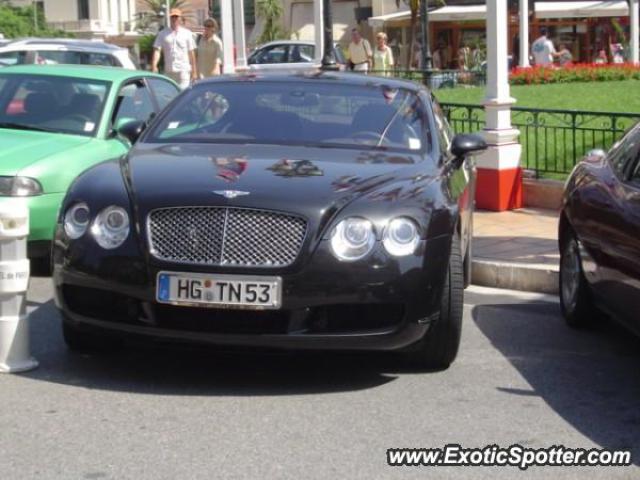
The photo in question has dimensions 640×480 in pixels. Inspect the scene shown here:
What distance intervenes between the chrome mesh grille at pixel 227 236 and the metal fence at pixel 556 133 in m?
6.01

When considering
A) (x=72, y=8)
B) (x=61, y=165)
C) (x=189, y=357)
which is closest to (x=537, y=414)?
(x=189, y=357)

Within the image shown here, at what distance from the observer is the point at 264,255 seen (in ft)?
18.8

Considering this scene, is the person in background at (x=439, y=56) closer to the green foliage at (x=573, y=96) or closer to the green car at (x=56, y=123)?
the green foliage at (x=573, y=96)

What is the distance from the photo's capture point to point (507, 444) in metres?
5.20

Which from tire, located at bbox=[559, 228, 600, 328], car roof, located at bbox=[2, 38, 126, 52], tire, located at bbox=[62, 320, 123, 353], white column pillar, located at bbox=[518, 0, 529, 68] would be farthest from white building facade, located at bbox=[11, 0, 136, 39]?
tire, located at bbox=[62, 320, 123, 353]

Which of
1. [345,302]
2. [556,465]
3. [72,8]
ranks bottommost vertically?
[556,465]

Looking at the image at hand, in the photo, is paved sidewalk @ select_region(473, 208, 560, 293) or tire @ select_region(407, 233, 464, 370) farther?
paved sidewalk @ select_region(473, 208, 560, 293)

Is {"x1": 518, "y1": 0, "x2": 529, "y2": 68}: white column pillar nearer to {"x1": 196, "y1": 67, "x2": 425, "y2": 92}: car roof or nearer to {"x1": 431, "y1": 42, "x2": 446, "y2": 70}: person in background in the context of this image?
{"x1": 431, "y1": 42, "x2": 446, "y2": 70}: person in background

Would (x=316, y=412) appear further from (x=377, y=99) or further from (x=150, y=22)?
(x=150, y=22)

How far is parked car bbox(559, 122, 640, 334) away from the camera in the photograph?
6.25 m

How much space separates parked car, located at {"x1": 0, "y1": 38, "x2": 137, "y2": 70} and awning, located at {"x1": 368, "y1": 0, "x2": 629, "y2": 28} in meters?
32.9

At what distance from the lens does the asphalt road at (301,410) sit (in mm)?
4895

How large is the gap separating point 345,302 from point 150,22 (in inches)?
4164

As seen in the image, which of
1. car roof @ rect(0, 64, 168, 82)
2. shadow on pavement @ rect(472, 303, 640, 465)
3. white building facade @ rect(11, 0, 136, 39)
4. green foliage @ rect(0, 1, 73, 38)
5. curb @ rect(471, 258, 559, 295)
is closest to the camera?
shadow on pavement @ rect(472, 303, 640, 465)
